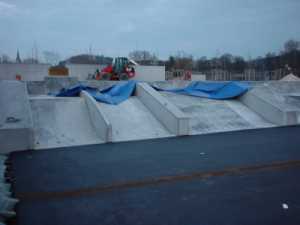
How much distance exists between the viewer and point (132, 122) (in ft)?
33.2

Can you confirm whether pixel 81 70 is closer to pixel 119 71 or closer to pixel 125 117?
pixel 119 71

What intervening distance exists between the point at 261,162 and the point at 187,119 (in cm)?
348

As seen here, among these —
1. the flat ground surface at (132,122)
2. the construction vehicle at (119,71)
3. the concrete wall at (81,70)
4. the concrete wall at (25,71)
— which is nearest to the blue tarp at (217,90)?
the flat ground surface at (132,122)

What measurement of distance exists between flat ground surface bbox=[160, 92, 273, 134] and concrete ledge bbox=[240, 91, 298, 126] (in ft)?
0.87

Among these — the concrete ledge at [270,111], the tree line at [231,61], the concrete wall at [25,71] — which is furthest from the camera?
the tree line at [231,61]

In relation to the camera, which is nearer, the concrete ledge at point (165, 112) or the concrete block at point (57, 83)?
the concrete ledge at point (165, 112)

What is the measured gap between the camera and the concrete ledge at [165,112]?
371 inches

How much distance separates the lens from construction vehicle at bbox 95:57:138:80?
22.9 metres

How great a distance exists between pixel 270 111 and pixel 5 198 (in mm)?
10414

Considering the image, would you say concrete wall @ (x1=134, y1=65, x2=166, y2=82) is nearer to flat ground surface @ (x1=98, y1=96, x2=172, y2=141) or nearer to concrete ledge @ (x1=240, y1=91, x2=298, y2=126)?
concrete ledge @ (x1=240, y1=91, x2=298, y2=126)

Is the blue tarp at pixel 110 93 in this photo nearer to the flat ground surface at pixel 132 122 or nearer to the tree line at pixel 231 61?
Result: the flat ground surface at pixel 132 122

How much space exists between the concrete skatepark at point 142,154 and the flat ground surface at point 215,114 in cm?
4

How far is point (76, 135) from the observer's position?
8.87 m

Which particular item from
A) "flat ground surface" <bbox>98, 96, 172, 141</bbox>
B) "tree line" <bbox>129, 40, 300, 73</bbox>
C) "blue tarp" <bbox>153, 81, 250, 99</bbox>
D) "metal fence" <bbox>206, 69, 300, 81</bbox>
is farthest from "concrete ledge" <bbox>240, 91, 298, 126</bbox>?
"tree line" <bbox>129, 40, 300, 73</bbox>
